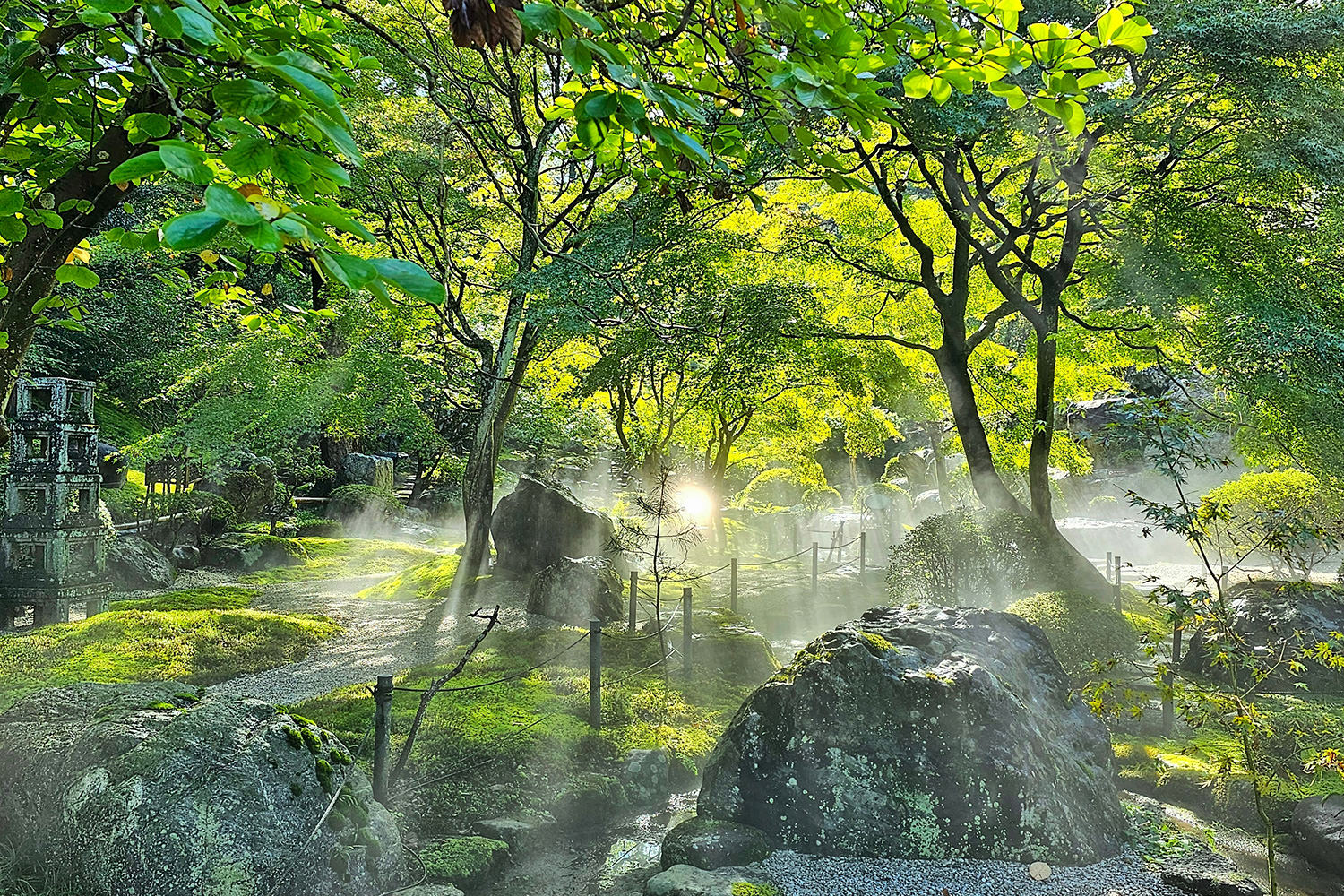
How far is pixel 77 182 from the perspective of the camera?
129 inches

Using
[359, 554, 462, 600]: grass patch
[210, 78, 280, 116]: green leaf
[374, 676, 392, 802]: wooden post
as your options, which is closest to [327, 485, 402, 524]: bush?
[359, 554, 462, 600]: grass patch

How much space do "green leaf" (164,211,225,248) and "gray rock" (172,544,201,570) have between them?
60.8 feet

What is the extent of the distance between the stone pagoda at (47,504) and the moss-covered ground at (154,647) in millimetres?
→ 1019

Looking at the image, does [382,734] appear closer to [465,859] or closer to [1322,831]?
[465,859]

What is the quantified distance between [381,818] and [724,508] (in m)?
24.2

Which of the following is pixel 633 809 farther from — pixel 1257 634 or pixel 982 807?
pixel 1257 634

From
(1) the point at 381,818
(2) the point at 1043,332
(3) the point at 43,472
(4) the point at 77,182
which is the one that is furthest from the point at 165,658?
(2) the point at 1043,332

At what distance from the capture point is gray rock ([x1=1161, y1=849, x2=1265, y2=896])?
16.7 ft

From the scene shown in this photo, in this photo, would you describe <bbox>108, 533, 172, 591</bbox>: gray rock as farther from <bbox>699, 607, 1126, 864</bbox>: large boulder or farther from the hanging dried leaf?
the hanging dried leaf

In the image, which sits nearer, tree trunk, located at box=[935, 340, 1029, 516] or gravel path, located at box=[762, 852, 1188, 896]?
gravel path, located at box=[762, 852, 1188, 896]

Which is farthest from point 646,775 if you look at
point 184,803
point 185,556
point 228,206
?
point 185,556

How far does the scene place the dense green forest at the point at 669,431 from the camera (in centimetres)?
257

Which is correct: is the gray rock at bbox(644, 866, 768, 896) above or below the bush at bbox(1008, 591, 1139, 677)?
below

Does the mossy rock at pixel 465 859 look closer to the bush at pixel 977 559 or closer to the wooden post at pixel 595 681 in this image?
the wooden post at pixel 595 681
